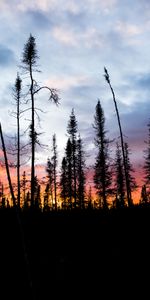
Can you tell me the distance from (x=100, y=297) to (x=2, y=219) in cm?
391

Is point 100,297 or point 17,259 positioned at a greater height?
point 17,259

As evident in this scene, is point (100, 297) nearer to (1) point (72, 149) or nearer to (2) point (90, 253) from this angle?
(2) point (90, 253)

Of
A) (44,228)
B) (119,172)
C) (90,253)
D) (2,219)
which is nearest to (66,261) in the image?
(90,253)

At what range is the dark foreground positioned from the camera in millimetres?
6082

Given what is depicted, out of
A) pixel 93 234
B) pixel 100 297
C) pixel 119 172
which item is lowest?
pixel 100 297

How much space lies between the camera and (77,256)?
7.23 m

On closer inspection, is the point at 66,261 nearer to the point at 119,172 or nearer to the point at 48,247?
the point at 48,247

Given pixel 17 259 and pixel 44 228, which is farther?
pixel 44 228

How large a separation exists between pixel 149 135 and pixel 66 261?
1333 inches

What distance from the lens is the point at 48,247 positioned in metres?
7.69

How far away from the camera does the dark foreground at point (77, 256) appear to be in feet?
20.0

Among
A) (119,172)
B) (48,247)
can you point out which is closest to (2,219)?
(48,247)

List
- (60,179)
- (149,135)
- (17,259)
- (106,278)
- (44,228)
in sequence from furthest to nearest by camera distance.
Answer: (60,179)
(149,135)
(44,228)
(17,259)
(106,278)

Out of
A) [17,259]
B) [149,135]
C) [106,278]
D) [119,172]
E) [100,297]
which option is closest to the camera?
[100,297]
